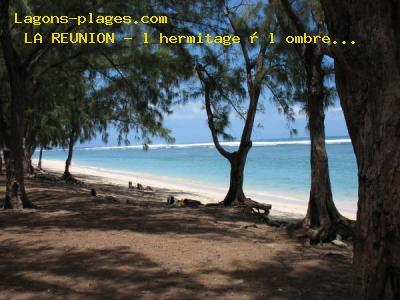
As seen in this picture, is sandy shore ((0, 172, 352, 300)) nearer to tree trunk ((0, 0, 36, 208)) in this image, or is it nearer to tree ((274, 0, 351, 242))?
tree ((274, 0, 351, 242))

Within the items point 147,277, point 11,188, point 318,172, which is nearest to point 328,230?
point 318,172

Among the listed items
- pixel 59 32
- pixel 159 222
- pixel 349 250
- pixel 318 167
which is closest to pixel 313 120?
pixel 318 167

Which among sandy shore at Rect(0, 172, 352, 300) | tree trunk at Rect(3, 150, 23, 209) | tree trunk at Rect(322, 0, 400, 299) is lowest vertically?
sandy shore at Rect(0, 172, 352, 300)

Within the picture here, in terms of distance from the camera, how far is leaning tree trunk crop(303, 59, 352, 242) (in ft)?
22.2

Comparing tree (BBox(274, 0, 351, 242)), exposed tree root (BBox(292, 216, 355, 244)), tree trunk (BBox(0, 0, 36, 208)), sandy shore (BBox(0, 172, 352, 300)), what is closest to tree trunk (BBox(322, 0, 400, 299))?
sandy shore (BBox(0, 172, 352, 300))

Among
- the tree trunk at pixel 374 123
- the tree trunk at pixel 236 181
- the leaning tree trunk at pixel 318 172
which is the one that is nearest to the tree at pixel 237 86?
the tree trunk at pixel 236 181

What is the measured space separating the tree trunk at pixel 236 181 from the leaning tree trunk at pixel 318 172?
428 centimetres

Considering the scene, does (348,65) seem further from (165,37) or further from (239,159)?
(239,159)

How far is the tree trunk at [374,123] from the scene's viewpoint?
297 cm

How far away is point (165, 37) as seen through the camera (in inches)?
350

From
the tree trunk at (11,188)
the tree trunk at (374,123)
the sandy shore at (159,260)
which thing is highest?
the tree trunk at (374,123)

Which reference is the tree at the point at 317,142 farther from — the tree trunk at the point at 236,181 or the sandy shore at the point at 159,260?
the tree trunk at the point at 236,181

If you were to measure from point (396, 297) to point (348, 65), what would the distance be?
1.61m

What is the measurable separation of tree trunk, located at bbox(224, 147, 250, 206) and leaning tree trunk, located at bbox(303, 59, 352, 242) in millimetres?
4277
